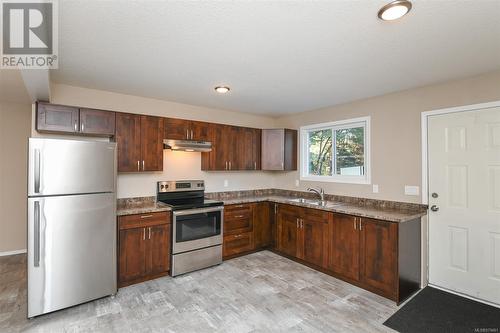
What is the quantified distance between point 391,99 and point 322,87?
1.04 m

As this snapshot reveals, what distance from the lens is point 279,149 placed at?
4.66 meters

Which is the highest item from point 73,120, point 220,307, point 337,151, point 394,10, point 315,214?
point 394,10

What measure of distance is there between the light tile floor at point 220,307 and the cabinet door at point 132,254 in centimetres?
18

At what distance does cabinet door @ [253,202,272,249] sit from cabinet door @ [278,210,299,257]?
0.28 metres

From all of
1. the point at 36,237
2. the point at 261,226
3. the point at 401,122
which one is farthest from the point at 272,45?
the point at 261,226

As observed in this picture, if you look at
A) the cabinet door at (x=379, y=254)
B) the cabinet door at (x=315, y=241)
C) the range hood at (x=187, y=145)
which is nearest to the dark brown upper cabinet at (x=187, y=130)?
the range hood at (x=187, y=145)

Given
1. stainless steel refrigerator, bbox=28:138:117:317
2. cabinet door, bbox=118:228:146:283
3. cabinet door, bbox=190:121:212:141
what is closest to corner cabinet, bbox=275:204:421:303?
cabinet door, bbox=190:121:212:141

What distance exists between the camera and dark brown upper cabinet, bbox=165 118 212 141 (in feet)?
12.2

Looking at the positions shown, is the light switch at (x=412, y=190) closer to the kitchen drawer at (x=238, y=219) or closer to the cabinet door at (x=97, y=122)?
the kitchen drawer at (x=238, y=219)

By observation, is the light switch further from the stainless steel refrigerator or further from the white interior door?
the stainless steel refrigerator

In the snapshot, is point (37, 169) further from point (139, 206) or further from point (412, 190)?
point (412, 190)

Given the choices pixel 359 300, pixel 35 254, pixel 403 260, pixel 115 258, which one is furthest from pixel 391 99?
pixel 35 254

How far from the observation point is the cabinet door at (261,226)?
427cm

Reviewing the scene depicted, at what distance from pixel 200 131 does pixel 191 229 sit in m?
1.53
